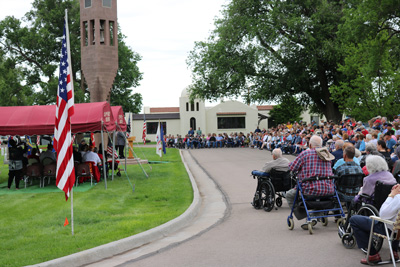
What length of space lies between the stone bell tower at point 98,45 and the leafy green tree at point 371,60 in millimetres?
15239

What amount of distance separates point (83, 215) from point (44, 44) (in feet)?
128

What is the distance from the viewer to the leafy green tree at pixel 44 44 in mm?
45750

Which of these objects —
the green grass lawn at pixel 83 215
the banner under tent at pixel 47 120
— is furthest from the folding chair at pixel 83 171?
the banner under tent at pixel 47 120

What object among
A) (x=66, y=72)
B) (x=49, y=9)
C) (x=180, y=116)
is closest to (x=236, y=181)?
(x=66, y=72)

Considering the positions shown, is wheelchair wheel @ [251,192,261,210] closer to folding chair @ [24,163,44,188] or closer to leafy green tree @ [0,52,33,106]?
folding chair @ [24,163,44,188]

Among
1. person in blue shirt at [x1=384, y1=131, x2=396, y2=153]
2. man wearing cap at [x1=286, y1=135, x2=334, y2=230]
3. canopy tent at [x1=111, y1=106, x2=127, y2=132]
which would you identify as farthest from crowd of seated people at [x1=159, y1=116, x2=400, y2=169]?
canopy tent at [x1=111, y1=106, x2=127, y2=132]

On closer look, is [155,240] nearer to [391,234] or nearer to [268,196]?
[268,196]

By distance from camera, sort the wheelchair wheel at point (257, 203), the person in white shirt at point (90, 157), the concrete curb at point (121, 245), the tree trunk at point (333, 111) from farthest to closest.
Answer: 1. the tree trunk at point (333, 111)
2. the person in white shirt at point (90, 157)
3. the wheelchair wheel at point (257, 203)
4. the concrete curb at point (121, 245)

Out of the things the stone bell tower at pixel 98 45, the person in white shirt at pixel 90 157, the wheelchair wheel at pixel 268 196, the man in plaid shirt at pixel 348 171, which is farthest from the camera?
the stone bell tower at pixel 98 45

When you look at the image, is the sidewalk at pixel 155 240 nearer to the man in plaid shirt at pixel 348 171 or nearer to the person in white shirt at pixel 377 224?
the man in plaid shirt at pixel 348 171

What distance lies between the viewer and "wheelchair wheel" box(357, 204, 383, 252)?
264 inches

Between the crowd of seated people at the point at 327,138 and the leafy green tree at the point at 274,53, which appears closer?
the crowd of seated people at the point at 327,138

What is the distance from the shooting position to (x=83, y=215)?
A: 1109 centimetres

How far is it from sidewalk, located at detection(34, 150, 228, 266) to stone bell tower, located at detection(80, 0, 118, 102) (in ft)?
49.5
